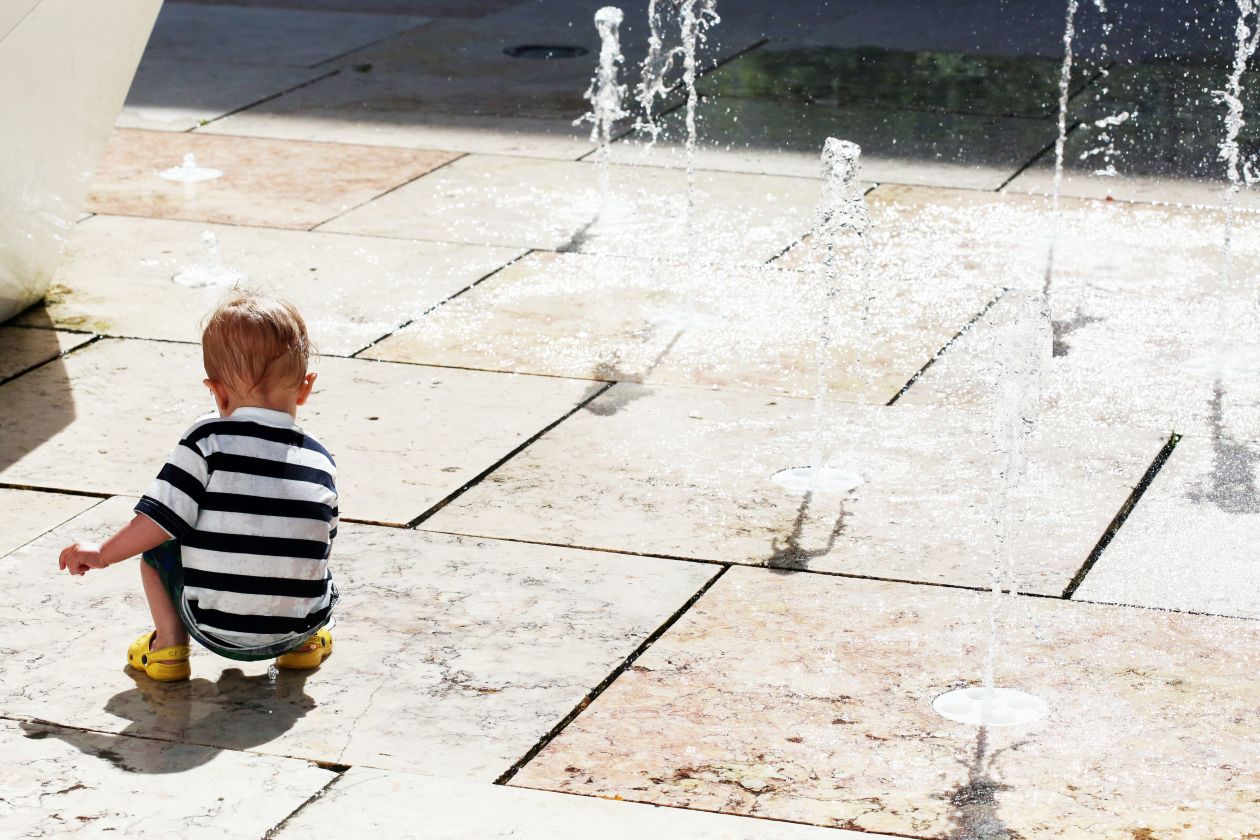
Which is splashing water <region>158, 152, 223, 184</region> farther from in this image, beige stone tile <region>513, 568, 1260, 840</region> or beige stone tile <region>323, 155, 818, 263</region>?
beige stone tile <region>513, 568, 1260, 840</region>

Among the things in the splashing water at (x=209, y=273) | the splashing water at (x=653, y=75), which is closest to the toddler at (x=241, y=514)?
the splashing water at (x=209, y=273)

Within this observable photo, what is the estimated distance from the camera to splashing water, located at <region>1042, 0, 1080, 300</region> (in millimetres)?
7105

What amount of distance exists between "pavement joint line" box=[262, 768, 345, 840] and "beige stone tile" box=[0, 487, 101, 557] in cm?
145

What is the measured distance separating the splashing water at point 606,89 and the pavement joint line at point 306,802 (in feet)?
16.5

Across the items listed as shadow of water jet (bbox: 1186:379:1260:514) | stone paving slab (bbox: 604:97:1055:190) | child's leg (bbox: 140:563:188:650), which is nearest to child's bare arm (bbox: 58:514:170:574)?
child's leg (bbox: 140:563:188:650)

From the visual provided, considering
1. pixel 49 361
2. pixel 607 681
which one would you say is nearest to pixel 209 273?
pixel 49 361

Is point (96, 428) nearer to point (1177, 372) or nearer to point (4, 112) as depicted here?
point (4, 112)

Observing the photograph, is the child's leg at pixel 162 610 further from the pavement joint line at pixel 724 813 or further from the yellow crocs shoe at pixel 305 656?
the pavement joint line at pixel 724 813

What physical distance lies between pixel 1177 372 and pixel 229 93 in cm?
574

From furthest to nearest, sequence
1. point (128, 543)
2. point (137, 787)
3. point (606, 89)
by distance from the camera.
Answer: point (606, 89), point (128, 543), point (137, 787)

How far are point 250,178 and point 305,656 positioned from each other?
457cm

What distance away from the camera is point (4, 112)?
5523 mm

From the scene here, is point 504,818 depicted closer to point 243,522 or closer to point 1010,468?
point 243,522

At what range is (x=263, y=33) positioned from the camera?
11.5m
